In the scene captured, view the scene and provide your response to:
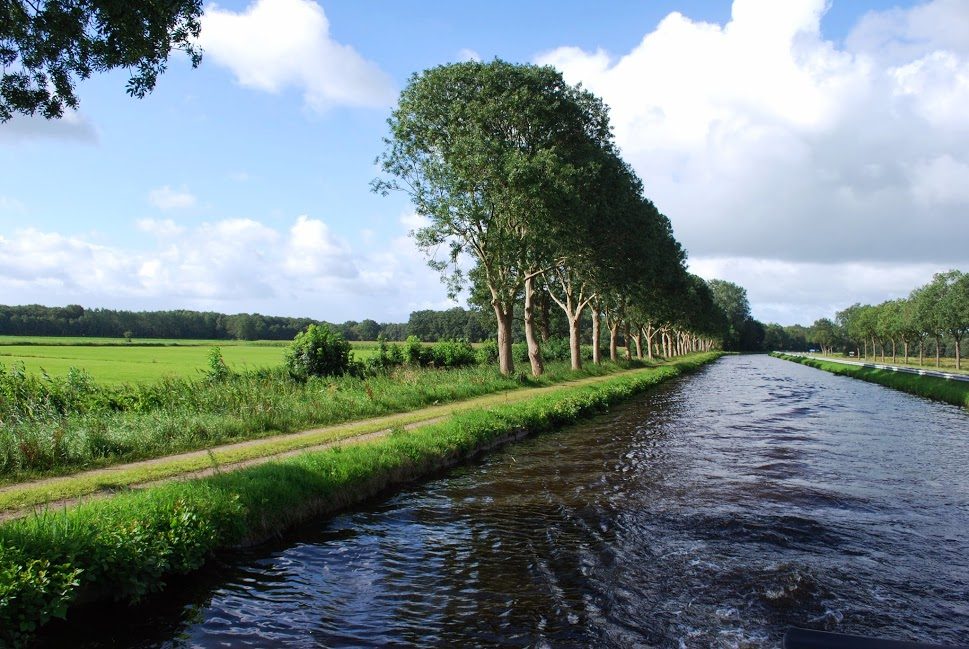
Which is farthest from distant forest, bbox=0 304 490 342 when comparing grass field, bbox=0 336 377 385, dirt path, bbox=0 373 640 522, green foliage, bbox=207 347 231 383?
dirt path, bbox=0 373 640 522

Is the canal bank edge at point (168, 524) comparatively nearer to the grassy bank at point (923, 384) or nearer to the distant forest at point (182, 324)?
the grassy bank at point (923, 384)

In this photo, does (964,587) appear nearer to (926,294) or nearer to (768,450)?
(768,450)

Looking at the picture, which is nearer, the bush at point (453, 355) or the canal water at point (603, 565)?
the canal water at point (603, 565)

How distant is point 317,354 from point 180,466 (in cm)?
1736

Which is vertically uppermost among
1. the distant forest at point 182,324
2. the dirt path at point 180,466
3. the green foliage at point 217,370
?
the distant forest at point 182,324

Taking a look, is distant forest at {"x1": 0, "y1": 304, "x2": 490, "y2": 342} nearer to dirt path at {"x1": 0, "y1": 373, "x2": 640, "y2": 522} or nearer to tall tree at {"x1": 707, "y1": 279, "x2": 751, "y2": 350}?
dirt path at {"x1": 0, "y1": 373, "x2": 640, "y2": 522}

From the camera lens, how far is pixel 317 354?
2948cm

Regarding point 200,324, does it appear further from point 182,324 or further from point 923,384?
point 923,384

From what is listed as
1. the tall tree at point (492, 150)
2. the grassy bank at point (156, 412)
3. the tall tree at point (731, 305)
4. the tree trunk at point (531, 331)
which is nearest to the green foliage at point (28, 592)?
the grassy bank at point (156, 412)

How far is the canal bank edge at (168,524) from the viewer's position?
6293mm

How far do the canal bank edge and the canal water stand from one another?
1.15ft

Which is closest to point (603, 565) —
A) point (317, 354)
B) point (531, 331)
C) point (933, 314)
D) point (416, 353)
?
point (317, 354)

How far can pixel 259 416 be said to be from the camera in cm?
1752

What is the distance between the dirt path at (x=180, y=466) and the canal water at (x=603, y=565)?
8.93 feet
